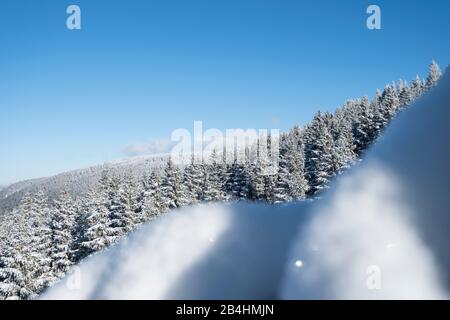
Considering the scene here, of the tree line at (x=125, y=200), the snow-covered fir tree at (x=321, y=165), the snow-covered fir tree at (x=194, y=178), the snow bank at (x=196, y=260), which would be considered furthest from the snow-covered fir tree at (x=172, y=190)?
the snow bank at (x=196, y=260)

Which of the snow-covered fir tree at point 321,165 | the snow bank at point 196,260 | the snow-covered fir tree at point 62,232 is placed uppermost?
the snow bank at point 196,260

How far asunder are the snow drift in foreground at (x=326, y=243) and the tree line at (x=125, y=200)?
16.1 metres

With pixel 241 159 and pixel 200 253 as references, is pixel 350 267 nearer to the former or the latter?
pixel 200 253

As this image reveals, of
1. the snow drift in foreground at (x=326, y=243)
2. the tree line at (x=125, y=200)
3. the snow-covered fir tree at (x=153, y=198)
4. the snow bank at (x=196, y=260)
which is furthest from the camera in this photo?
the snow-covered fir tree at (x=153, y=198)

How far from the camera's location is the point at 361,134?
71.0 metres

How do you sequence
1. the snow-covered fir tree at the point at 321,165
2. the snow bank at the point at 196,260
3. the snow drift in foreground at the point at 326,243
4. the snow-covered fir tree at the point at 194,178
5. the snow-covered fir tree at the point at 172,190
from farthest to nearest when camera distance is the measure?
the snow-covered fir tree at the point at 194,178 < the snow-covered fir tree at the point at 321,165 < the snow-covered fir tree at the point at 172,190 < the snow bank at the point at 196,260 < the snow drift in foreground at the point at 326,243

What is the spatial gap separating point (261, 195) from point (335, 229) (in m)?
56.1

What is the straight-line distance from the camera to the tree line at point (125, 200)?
103ft

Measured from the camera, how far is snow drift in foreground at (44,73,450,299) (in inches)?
150

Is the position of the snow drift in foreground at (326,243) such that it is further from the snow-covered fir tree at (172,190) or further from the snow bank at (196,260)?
the snow-covered fir tree at (172,190)

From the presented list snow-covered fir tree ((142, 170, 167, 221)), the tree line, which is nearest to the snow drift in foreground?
the tree line

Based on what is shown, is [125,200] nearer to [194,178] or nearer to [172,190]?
[172,190]

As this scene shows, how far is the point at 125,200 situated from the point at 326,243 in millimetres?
39642

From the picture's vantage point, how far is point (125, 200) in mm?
42062
